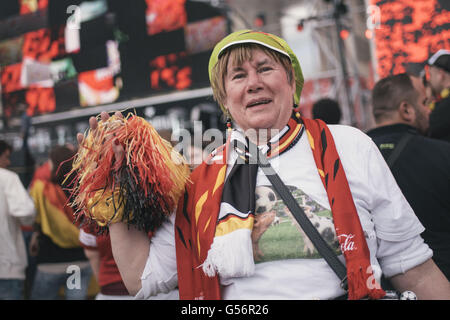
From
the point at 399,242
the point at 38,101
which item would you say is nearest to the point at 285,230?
the point at 399,242

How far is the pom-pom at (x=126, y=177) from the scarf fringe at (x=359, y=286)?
1.71 feet

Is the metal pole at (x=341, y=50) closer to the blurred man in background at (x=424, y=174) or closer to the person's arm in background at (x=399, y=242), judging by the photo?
the blurred man in background at (x=424, y=174)

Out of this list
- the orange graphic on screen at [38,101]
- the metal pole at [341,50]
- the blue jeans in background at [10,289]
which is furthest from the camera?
the orange graphic on screen at [38,101]

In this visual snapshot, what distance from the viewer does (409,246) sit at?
1.16 meters

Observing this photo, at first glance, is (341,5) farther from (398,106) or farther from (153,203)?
(153,203)

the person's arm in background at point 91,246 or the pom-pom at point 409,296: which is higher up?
the pom-pom at point 409,296

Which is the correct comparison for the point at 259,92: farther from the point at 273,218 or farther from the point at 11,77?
the point at 11,77

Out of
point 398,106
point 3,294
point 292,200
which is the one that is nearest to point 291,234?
point 292,200

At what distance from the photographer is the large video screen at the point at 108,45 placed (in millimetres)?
5230

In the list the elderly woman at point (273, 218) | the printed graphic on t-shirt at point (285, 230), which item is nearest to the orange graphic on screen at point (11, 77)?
the elderly woman at point (273, 218)

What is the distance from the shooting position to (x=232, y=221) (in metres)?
1.11

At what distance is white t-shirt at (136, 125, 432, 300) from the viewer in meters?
1.09

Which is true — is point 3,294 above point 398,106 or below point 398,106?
below
